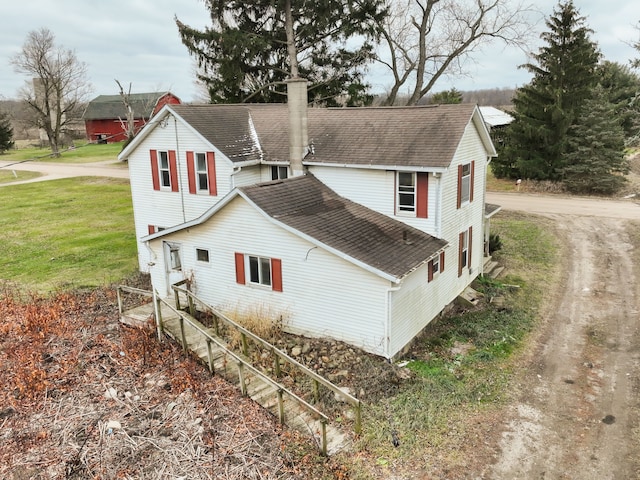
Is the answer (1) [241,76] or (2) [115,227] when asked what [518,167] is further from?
(2) [115,227]

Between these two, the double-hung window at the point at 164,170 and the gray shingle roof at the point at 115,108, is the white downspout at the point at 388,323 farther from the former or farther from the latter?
the gray shingle roof at the point at 115,108

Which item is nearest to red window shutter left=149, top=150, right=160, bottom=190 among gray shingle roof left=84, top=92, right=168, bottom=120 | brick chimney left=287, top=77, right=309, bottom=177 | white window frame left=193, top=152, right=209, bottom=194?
white window frame left=193, top=152, right=209, bottom=194

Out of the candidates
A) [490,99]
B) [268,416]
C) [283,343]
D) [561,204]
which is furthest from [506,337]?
[490,99]

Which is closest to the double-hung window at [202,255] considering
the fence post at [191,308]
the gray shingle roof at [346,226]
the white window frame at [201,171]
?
the fence post at [191,308]

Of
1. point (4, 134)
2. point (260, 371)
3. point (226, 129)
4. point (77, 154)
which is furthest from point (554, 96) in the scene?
point (4, 134)

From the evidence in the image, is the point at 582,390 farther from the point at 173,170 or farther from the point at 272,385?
the point at 173,170

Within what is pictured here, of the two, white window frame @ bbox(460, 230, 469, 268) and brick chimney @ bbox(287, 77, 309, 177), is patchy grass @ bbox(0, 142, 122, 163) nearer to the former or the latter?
brick chimney @ bbox(287, 77, 309, 177)
